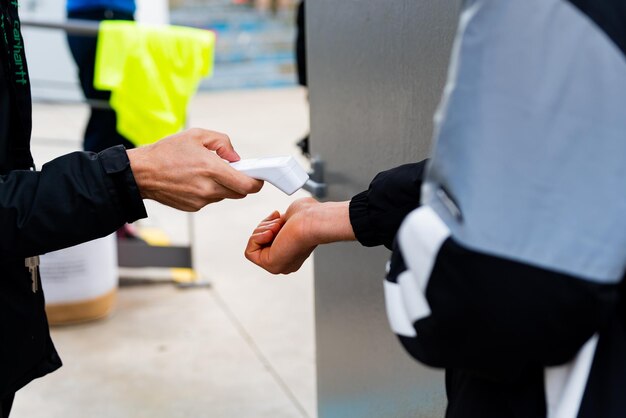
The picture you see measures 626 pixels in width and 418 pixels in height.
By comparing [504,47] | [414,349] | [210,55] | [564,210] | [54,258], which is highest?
[504,47]

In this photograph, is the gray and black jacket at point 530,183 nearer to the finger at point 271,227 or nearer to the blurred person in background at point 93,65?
the finger at point 271,227

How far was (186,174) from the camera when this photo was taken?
1.56 meters

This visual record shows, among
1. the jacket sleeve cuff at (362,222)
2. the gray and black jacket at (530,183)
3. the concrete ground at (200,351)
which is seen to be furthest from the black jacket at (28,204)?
the concrete ground at (200,351)

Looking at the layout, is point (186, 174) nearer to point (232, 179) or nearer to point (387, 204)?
point (232, 179)

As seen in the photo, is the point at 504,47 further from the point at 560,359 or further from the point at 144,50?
the point at 144,50

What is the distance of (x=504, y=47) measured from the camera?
0.92 m

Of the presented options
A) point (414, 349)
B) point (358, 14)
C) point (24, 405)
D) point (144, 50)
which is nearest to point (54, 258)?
point (24, 405)

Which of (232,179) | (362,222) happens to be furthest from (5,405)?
(362,222)

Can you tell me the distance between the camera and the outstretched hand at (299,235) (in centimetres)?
155

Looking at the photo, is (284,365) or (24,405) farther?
(284,365)

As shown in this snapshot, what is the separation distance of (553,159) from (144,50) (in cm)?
319

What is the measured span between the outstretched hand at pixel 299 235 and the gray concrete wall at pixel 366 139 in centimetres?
43

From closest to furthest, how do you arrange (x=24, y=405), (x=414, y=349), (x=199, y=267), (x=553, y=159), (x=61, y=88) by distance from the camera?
1. (x=553, y=159)
2. (x=414, y=349)
3. (x=24, y=405)
4. (x=199, y=267)
5. (x=61, y=88)

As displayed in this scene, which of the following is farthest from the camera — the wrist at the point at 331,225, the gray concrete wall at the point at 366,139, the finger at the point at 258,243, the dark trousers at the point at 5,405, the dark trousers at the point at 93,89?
the dark trousers at the point at 93,89
